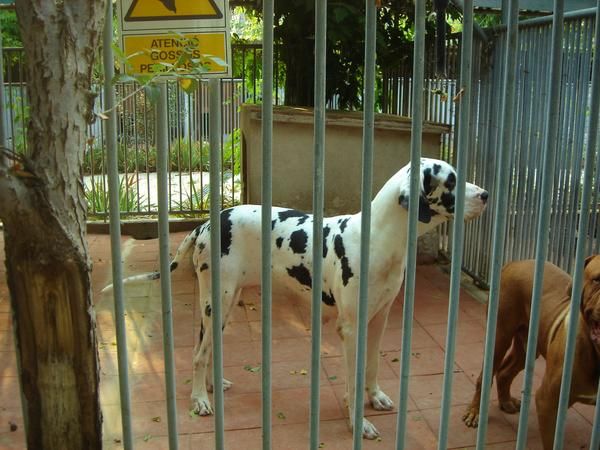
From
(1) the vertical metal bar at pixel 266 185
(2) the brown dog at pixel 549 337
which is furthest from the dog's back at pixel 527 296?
(1) the vertical metal bar at pixel 266 185

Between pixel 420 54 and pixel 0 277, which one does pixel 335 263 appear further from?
pixel 0 277

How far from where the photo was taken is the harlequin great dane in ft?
13.3

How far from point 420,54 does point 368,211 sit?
0.51 meters

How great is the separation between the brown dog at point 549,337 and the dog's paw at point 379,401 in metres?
0.48

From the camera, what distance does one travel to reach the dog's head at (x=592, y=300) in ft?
10.4

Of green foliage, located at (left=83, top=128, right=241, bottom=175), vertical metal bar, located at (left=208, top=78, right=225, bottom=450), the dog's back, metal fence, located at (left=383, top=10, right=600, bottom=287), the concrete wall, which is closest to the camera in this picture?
vertical metal bar, located at (left=208, top=78, right=225, bottom=450)

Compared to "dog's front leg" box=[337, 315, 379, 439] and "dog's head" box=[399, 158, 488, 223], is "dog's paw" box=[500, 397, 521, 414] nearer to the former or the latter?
"dog's front leg" box=[337, 315, 379, 439]

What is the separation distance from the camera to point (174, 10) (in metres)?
4.63

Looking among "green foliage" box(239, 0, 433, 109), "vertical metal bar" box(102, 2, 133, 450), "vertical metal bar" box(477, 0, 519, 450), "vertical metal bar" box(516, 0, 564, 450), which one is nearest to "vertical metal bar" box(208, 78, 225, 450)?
"vertical metal bar" box(102, 2, 133, 450)

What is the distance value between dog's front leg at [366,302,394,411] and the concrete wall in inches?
111

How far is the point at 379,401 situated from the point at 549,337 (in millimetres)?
A: 1217

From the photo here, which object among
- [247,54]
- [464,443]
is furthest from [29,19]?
[247,54]

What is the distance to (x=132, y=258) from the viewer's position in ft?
26.0

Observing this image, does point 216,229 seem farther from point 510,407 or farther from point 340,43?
point 340,43
